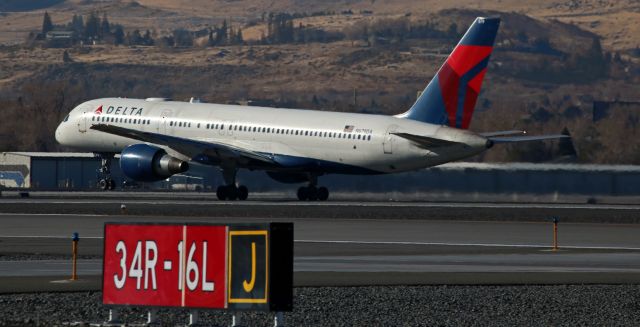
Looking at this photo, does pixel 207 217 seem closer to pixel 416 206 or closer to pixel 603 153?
pixel 416 206

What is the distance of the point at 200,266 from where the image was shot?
23031 mm

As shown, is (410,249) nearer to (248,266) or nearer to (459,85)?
(248,266)

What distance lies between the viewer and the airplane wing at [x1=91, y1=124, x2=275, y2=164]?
7175 centimetres

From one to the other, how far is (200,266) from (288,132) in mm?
49678

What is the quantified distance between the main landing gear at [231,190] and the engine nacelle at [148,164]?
269 cm

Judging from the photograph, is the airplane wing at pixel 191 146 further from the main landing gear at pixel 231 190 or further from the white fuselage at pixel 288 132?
the main landing gear at pixel 231 190

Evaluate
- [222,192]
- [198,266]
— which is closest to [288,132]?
[222,192]

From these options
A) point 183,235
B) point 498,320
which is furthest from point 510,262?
point 183,235

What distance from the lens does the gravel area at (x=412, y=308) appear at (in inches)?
1076

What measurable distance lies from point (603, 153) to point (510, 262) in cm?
6014

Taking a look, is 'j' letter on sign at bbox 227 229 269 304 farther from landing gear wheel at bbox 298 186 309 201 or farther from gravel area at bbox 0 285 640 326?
landing gear wheel at bbox 298 186 309 201

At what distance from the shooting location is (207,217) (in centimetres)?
5903

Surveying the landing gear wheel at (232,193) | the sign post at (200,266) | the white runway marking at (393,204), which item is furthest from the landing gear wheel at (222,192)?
the sign post at (200,266)

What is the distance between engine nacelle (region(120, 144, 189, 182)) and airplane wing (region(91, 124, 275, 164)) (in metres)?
0.66
